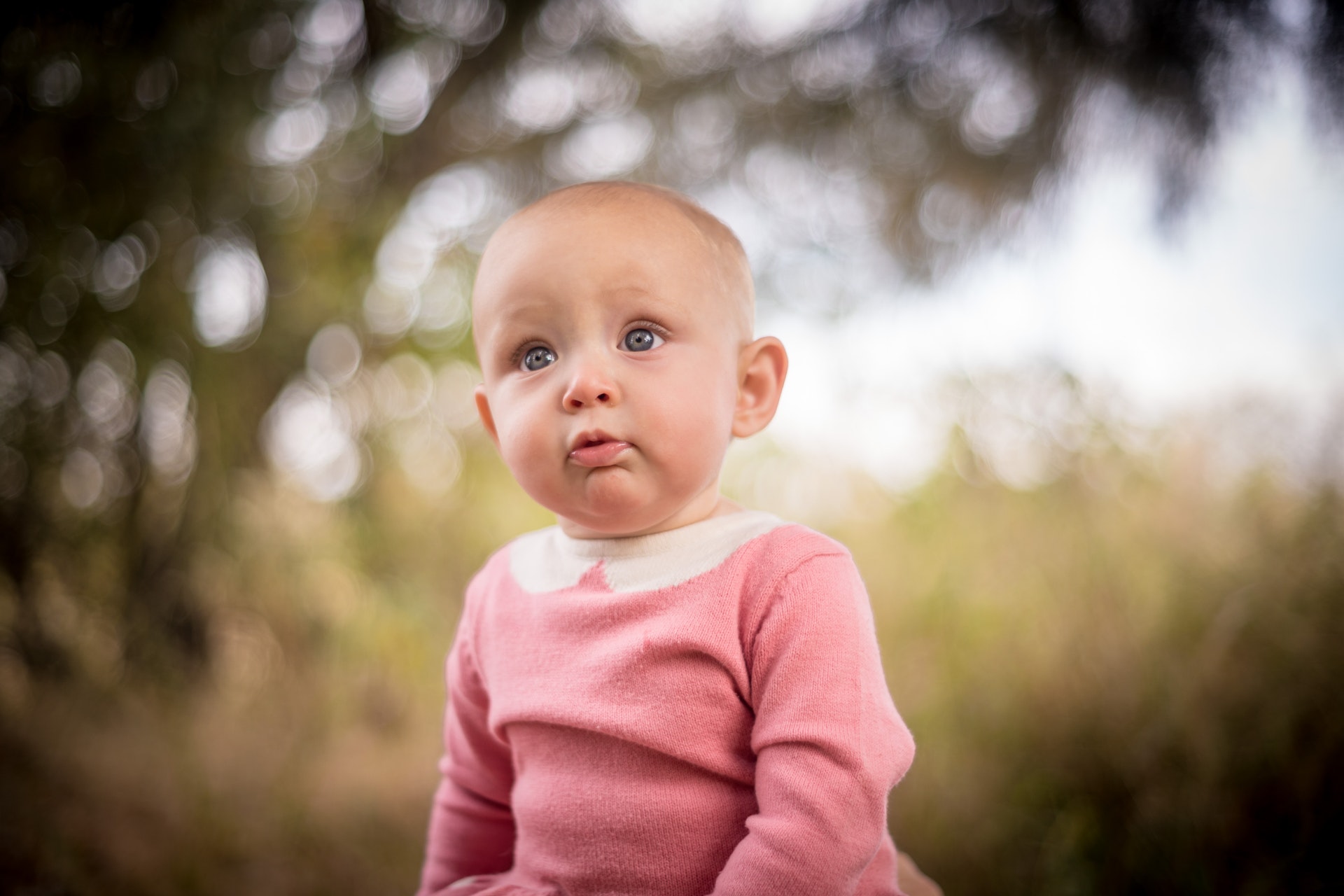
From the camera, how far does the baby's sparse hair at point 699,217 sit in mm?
781

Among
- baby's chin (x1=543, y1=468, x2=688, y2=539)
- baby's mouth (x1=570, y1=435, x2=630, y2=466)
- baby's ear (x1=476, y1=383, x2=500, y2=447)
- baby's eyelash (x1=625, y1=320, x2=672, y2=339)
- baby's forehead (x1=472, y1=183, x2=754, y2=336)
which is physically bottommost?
baby's chin (x1=543, y1=468, x2=688, y2=539)

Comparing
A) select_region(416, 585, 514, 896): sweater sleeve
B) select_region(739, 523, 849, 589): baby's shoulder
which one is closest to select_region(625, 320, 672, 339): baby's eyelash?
select_region(739, 523, 849, 589): baby's shoulder

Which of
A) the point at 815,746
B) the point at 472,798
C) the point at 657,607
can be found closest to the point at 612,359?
the point at 657,607

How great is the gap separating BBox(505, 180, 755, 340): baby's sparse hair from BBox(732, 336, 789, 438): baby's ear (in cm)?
2

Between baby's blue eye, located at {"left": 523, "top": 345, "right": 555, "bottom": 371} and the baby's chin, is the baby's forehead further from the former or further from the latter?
the baby's chin

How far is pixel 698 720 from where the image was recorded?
2.37 ft

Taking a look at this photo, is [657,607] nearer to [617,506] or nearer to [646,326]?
[617,506]

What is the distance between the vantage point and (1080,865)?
4.65ft

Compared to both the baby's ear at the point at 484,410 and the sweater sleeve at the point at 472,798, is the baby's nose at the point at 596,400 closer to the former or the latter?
the baby's ear at the point at 484,410

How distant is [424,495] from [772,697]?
64.6 inches

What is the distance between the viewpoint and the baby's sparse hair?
2.56 feet

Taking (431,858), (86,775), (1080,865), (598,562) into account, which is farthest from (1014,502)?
(86,775)

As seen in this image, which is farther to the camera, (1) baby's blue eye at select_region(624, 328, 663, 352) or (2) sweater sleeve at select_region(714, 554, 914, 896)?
(1) baby's blue eye at select_region(624, 328, 663, 352)

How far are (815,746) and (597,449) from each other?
0.31 m
